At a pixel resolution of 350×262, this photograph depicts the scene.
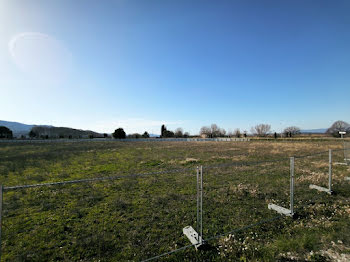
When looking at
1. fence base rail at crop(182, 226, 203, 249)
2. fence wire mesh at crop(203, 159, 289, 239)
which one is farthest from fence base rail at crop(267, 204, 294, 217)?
fence base rail at crop(182, 226, 203, 249)

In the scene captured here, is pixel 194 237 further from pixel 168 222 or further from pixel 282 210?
pixel 282 210

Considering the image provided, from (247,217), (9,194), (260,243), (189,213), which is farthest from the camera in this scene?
(9,194)

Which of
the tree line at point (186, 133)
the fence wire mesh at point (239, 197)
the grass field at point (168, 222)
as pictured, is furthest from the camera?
the tree line at point (186, 133)

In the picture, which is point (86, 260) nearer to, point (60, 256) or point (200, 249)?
point (60, 256)

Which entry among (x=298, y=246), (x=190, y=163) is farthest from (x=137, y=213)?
(x=190, y=163)

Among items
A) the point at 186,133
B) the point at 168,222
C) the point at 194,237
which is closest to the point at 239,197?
the point at 168,222

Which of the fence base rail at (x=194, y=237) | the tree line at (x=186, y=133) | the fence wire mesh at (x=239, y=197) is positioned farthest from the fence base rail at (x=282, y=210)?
the tree line at (x=186, y=133)

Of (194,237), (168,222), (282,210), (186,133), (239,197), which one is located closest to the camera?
(194,237)

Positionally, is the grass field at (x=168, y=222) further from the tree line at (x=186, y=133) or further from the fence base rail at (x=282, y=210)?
the tree line at (x=186, y=133)

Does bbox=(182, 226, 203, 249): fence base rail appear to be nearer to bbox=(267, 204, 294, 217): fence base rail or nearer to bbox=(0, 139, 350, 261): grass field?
bbox=(0, 139, 350, 261): grass field

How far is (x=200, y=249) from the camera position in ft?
A: 12.5

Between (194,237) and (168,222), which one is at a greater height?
(194,237)

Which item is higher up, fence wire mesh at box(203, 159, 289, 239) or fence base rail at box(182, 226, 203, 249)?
fence base rail at box(182, 226, 203, 249)

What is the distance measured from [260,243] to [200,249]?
4.91 feet
